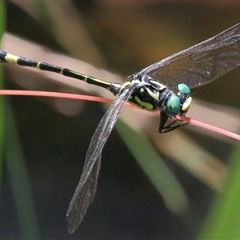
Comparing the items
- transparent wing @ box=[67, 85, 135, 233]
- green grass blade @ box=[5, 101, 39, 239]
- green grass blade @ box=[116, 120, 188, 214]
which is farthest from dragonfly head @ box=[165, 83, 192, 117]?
green grass blade @ box=[5, 101, 39, 239]

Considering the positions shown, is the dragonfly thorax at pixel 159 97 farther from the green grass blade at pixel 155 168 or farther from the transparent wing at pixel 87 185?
the green grass blade at pixel 155 168

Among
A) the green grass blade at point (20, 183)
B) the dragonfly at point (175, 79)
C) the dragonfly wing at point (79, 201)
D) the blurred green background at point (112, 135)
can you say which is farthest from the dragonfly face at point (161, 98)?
the green grass blade at point (20, 183)

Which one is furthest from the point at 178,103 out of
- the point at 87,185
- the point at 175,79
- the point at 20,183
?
the point at 20,183

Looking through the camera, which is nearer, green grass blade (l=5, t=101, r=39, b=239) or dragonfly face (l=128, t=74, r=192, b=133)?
dragonfly face (l=128, t=74, r=192, b=133)

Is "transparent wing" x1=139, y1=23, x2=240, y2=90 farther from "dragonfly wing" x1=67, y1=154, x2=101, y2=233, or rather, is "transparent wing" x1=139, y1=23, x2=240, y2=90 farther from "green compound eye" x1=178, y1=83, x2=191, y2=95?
"dragonfly wing" x1=67, y1=154, x2=101, y2=233

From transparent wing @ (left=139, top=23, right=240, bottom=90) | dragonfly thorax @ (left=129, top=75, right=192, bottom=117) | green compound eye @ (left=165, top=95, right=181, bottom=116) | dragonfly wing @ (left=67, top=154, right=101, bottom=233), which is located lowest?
dragonfly wing @ (left=67, top=154, right=101, bottom=233)

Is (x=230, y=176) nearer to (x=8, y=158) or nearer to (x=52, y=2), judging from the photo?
(x=8, y=158)
